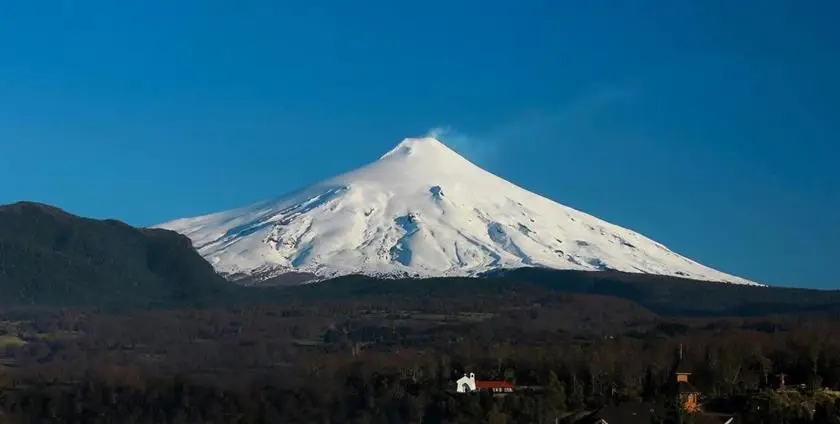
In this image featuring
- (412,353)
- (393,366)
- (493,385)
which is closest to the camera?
(493,385)

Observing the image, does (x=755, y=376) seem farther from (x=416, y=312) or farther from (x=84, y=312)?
(x=84, y=312)

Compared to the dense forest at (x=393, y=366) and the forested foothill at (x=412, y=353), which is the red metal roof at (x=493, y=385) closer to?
the forested foothill at (x=412, y=353)

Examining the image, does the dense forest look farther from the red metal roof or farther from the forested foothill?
the red metal roof

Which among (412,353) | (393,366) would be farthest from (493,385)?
(412,353)

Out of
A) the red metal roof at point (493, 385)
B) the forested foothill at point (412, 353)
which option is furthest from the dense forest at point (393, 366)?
the red metal roof at point (493, 385)

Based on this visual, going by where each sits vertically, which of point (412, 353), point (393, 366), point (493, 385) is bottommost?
point (493, 385)

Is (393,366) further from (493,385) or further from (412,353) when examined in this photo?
(412,353)

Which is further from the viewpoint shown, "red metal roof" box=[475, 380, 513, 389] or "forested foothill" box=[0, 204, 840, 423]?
"red metal roof" box=[475, 380, 513, 389]

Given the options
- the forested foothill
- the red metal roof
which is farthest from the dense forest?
the red metal roof

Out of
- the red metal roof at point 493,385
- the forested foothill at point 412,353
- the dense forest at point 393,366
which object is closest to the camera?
the dense forest at point 393,366

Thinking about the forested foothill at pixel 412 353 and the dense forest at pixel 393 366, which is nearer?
the dense forest at pixel 393 366

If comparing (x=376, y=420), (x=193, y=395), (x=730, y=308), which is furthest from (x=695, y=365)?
(x=730, y=308)

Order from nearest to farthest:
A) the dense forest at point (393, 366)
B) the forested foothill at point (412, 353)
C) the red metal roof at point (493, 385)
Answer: the dense forest at point (393, 366)
the forested foothill at point (412, 353)
the red metal roof at point (493, 385)
